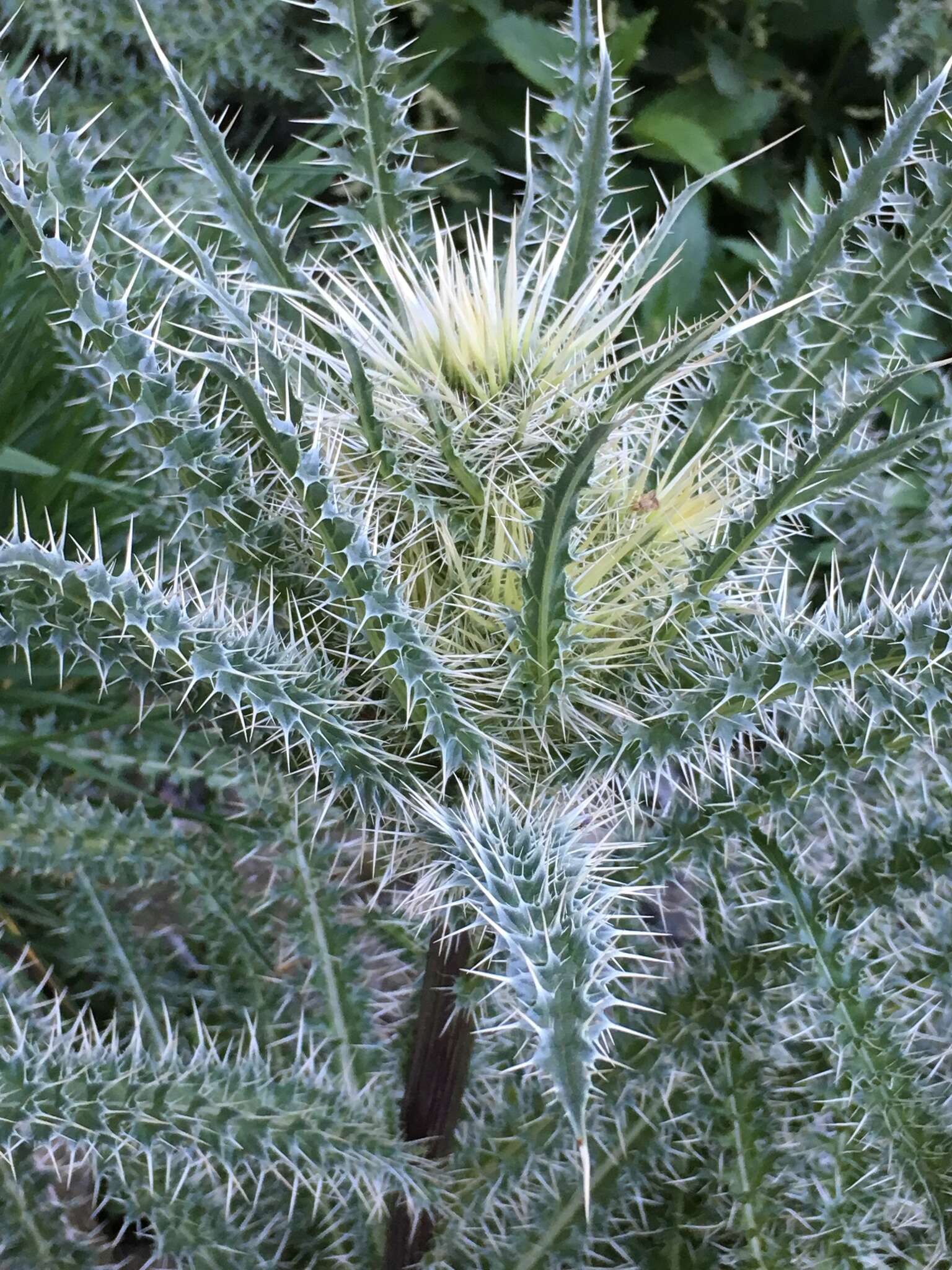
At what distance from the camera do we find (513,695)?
54 cm

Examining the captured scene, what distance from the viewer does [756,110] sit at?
1.64m

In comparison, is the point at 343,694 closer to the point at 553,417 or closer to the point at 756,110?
the point at 553,417

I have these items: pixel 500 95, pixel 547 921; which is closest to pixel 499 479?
pixel 547 921

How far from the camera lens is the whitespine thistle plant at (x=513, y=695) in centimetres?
50

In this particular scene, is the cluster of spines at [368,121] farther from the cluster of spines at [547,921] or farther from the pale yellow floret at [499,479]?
the cluster of spines at [547,921]

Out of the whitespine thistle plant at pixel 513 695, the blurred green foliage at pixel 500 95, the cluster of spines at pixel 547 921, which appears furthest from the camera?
the blurred green foliage at pixel 500 95

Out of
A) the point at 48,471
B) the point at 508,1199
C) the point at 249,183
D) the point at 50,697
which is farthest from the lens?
the point at 50,697

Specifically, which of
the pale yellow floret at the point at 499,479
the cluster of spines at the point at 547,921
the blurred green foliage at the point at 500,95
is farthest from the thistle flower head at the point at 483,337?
the blurred green foliage at the point at 500,95

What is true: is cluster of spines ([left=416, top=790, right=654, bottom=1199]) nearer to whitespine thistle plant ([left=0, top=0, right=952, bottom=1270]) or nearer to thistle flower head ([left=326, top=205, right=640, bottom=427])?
whitespine thistle plant ([left=0, top=0, right=952, bottom=1270])

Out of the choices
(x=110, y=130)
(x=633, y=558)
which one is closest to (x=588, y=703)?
(x=633, y=558)

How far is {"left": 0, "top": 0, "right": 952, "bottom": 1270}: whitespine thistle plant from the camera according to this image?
498 mm

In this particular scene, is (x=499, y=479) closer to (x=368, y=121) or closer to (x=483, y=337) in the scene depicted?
(x=483, y=337)

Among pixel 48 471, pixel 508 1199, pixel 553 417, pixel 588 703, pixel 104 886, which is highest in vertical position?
pixel 553 417

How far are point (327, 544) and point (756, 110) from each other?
59.7 inches
